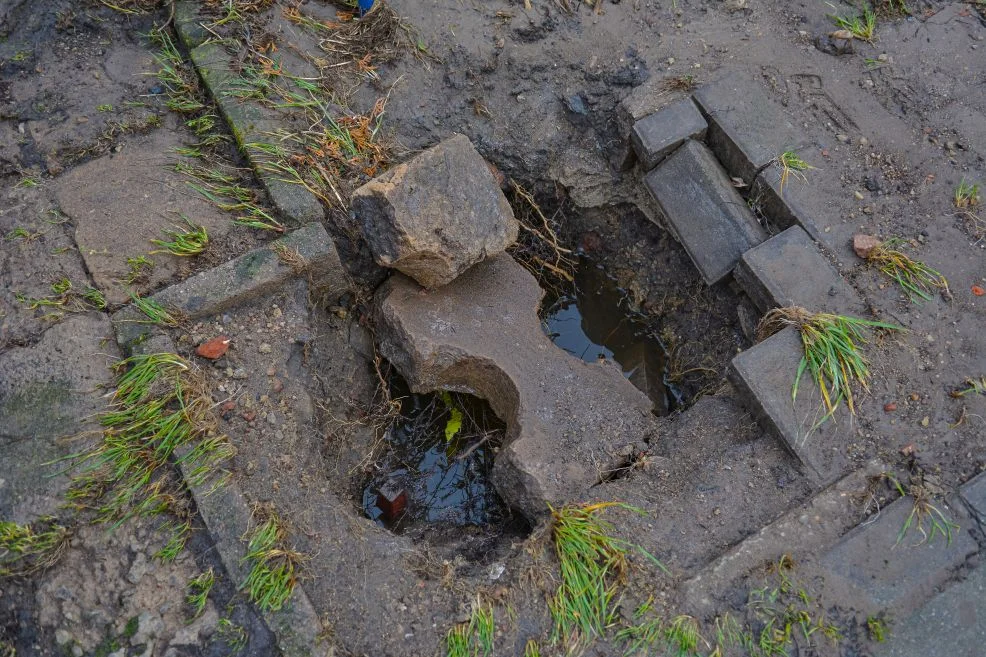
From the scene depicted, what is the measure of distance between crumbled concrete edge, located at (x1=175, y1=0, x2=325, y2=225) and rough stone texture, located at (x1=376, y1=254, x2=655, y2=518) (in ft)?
1.63

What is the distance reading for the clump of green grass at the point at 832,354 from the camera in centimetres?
279

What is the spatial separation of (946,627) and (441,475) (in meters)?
1.95

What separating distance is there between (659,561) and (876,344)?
1236 mm

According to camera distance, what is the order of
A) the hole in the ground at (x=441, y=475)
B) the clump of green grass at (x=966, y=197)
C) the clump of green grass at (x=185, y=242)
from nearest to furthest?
1. the clump of green grass at (x=185, y=242)
2. the hole in the ground at (x=441, y=475)
3. the clump of green grass at (x=966, y=197)

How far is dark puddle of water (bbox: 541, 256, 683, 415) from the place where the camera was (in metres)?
3.57

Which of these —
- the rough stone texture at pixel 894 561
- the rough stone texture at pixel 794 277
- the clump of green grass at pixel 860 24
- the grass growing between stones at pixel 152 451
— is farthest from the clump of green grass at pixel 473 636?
the clump of green grass at pixel 860 24

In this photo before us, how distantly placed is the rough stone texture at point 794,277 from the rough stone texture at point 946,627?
109 cm

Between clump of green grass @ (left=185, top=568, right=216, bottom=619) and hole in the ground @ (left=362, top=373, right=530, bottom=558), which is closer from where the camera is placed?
clump of green grass @ (left=185, top=568, right=216, bottom=619)

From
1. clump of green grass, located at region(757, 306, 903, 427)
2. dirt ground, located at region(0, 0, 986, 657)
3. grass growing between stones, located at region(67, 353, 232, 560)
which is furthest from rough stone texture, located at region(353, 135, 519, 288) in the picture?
clump of green grass, located at region(757, 306, 903, 427)

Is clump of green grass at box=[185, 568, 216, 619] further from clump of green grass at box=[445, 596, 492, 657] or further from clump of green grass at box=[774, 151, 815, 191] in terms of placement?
clump of green grass at box=[774, 151, 815, 191]

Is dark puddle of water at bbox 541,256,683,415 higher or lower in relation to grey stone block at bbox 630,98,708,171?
lower

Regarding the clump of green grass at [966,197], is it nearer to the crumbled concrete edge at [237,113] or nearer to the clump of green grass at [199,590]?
the crumbled concrete edge at [237,113]

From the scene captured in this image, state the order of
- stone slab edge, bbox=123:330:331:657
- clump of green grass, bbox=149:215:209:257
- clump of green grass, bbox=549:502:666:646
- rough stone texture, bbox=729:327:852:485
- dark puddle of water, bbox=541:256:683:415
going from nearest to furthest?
stone slab edge, bbox=123:330:331:657 < clump of green grass, bbox=549:502:666:646 < rough stone texture, bbox=729:327:852:485 < clump of green grass, bbox=149:215:209:257 < dark puddle of water, bbox=541:256:683:415

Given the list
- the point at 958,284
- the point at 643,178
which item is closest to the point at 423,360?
the point at 643,178
